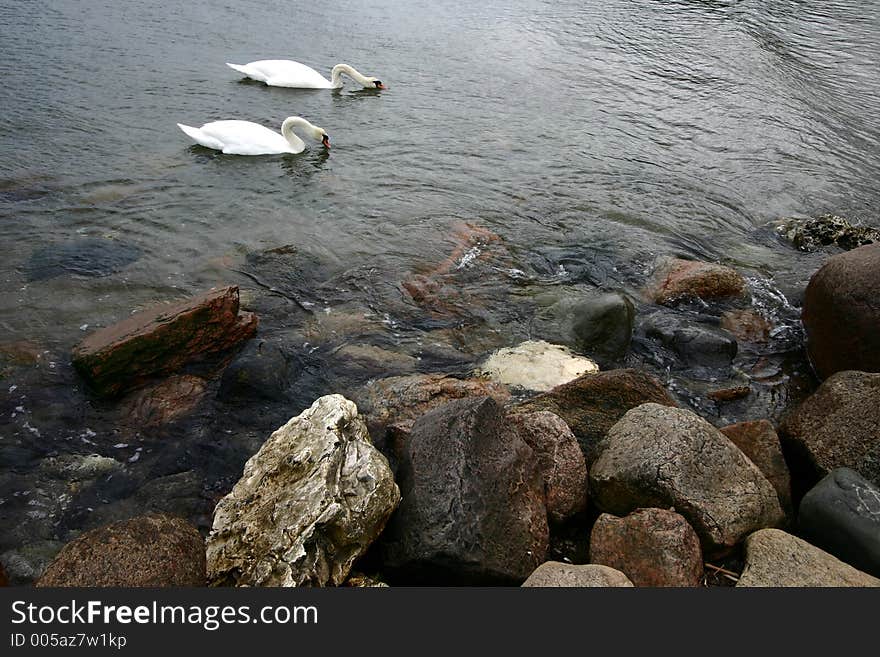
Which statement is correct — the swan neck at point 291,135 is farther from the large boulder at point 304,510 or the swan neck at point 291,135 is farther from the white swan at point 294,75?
the large boulder at point 304,510

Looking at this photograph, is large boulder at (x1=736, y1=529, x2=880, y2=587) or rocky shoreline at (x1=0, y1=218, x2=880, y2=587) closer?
large boulder at (x1=736, y1=529, x2=880, y2=587)

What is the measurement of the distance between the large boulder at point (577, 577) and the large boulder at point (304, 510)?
94 cm

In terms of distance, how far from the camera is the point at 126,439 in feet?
16.1

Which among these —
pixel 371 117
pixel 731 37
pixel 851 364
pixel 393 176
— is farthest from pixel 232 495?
pixel 731 37

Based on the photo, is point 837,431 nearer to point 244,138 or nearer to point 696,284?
point 696,284

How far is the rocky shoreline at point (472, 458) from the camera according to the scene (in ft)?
12.1

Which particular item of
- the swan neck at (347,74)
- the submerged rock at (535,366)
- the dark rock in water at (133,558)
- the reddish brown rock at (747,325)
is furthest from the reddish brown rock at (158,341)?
the swan neck at (347,74)

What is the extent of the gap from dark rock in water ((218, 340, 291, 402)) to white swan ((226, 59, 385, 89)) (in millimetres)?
8136

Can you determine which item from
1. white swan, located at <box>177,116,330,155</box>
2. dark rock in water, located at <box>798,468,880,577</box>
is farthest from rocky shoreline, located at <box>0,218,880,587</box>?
white swan, located at <box>177,116,330,155</box>

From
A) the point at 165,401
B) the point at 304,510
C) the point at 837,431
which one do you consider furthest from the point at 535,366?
the point at 165,401

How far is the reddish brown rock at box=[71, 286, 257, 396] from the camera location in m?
5.16

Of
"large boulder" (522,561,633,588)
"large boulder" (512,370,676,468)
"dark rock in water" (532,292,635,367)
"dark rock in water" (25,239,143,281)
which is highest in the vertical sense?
"large boulder" (522,561,633,588)

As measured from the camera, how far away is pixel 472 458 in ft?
13.0

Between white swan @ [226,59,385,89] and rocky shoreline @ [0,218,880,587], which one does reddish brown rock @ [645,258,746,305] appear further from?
white swan @ [226,59,385,89]
